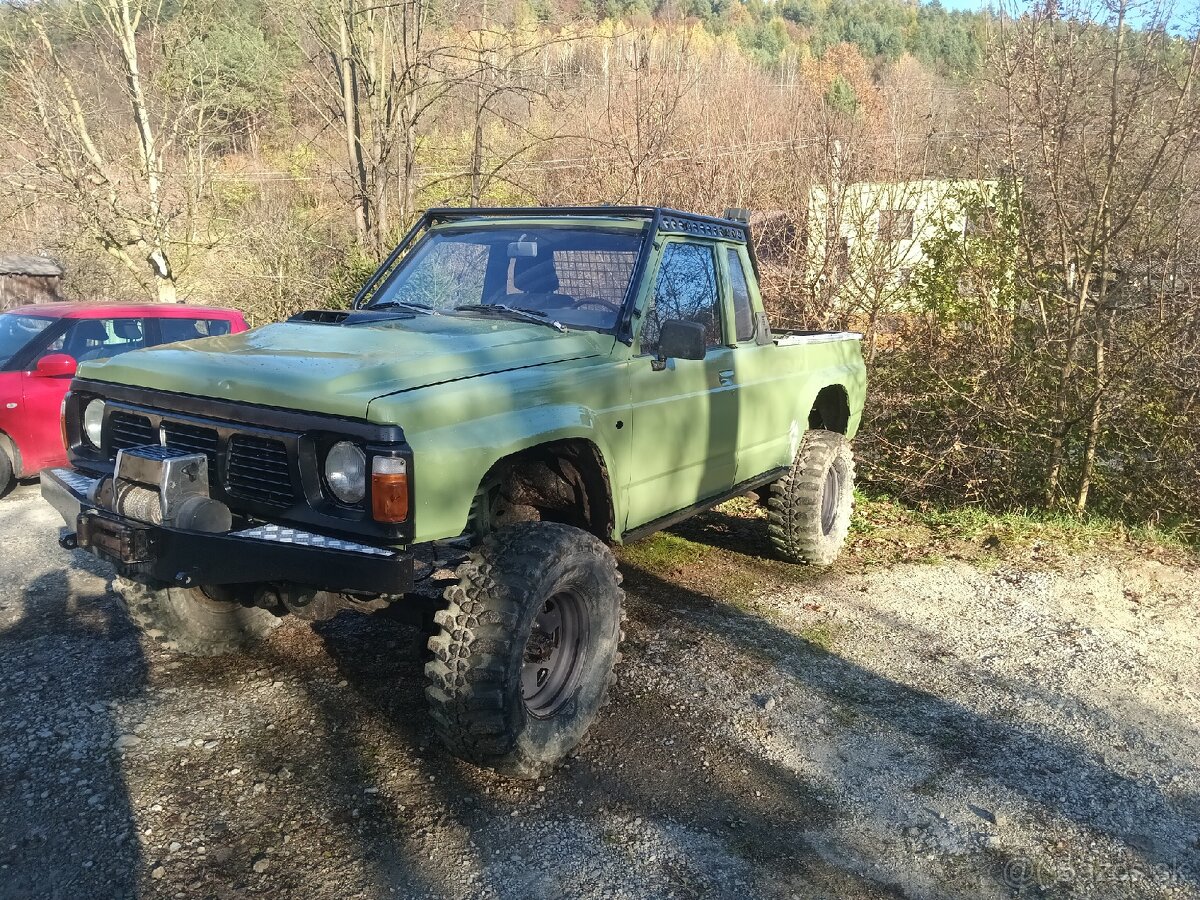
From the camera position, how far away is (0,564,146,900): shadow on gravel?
9.09 feet

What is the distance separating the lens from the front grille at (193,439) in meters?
3.18

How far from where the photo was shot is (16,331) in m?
7.87

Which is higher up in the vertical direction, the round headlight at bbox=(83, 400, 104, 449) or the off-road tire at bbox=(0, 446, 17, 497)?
the round headlight at bbox=(83, 400, 104, 449)

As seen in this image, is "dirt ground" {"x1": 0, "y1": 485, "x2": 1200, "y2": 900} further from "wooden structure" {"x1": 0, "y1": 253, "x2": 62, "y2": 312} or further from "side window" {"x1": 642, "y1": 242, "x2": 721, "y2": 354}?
"wooden structure" {"x1": 0, "y1": 253, "x2": 62, "y2": 312}

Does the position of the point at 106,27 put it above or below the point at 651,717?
above

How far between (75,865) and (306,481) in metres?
1.35

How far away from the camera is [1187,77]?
6.07 m

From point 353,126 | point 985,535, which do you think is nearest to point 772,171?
point 353,126

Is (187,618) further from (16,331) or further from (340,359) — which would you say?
(16,331)

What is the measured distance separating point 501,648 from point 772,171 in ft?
31.8

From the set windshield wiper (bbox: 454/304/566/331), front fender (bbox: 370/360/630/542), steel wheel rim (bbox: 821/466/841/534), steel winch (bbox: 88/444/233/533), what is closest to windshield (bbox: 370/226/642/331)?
windshield wiper (bbox: 454/304/566/331)

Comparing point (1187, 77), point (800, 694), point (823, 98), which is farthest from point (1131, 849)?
point (823, 98)

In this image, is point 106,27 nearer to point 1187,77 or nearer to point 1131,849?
point 1187,77

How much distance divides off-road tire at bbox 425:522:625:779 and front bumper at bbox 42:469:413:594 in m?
0.32
